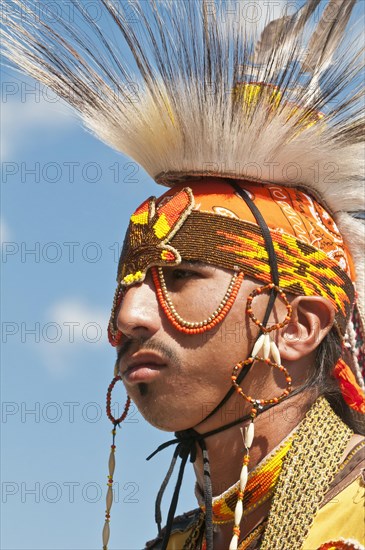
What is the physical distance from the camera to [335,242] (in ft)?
13.6

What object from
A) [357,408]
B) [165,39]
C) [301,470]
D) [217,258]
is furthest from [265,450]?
[165,39]

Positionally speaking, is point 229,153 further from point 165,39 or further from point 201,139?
point 165,39

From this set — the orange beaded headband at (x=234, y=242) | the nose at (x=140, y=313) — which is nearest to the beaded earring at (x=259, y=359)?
the orange beaded headband at (x=234, y=242)

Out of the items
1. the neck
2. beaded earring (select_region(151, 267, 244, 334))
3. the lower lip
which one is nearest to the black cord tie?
the neck

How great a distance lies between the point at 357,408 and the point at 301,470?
19.6 inches

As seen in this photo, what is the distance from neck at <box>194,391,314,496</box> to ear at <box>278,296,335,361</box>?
20 centimetres

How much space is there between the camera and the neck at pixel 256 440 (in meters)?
3.84

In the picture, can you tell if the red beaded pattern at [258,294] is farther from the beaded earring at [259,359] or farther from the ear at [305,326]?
the ear at [305,326]

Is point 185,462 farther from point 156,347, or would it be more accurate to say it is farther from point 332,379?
point 332,379

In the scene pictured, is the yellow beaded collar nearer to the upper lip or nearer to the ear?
the ear

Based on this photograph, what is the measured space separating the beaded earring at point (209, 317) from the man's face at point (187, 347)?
2cm

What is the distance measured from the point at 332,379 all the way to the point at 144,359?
0.83 m

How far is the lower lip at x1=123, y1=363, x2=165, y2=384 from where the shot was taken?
3.82 metres

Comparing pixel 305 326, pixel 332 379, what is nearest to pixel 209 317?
pixel 305 326
